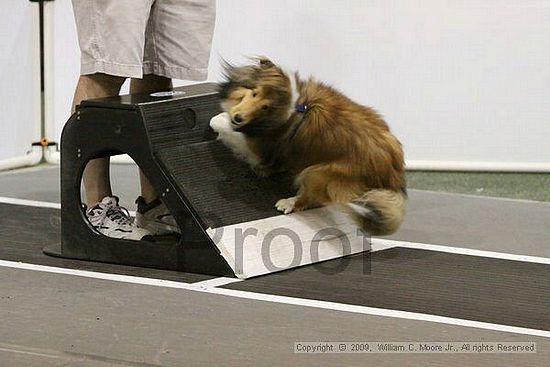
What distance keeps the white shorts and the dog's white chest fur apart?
11.3 inches

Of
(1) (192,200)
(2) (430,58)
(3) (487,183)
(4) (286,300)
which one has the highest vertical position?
(2) (430,58)

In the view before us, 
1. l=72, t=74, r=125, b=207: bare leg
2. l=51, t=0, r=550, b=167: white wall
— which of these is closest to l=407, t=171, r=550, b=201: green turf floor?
l=51, t=0, r=550, b=167: white wall

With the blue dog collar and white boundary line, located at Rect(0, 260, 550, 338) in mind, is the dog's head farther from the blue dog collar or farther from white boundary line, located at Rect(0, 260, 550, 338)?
white boundary line, located at Rect(0, 260, 550, 338)

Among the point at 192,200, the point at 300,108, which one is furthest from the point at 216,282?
the point at 300,108

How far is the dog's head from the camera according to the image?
3.39m

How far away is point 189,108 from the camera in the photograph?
353 centimetres

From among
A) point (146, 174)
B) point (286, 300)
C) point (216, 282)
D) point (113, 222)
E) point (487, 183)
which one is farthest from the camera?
point (487, 183)

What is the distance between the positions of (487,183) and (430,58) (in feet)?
1.99

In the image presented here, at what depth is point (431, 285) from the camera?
3.29 metres

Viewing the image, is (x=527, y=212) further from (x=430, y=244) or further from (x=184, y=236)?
(x=184, y=236)

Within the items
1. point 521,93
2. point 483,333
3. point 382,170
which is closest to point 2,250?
point 382,170

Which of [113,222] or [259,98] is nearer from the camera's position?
[259,98]

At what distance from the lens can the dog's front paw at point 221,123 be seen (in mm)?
3466

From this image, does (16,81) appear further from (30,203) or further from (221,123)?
(221,123)
